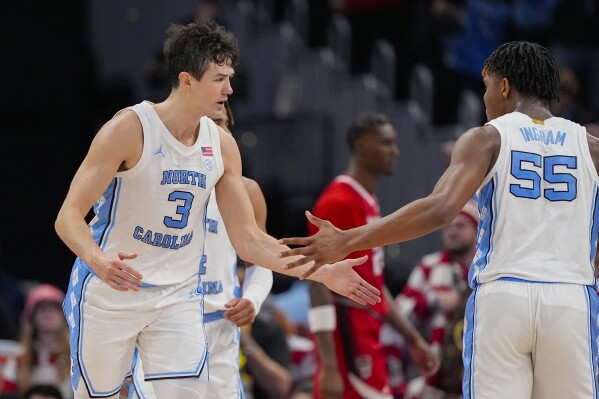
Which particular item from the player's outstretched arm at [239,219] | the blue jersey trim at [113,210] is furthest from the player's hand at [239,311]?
the blue jersey trim at [113,210]

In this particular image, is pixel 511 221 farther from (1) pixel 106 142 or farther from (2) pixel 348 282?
(1) pixel 106 142

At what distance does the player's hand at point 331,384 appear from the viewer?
306 inches

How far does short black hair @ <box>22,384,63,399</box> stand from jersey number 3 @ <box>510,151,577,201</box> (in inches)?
189

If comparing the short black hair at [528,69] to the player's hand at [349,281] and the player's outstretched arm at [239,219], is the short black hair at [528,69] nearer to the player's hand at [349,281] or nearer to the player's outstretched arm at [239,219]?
the player's hand at [349,281]

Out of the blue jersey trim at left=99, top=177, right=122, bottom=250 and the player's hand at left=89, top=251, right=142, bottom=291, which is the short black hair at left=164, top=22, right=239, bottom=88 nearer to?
the blue jersey trim at left=99, top=177, right=122, bottom=250

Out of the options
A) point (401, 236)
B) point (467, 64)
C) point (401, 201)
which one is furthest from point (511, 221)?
point (467, 64)

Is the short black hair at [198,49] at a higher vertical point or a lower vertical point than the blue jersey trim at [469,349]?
higher

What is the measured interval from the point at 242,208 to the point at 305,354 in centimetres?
522

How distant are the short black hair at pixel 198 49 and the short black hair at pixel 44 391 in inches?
142

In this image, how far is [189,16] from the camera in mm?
15828

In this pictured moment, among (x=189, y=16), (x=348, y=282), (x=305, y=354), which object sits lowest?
(x=305, y=354)

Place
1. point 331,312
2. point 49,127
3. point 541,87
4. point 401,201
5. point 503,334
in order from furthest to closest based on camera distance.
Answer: point 49,127
point 401,201
point 331,312
point 541,87
point 503,334

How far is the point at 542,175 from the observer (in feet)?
17.9

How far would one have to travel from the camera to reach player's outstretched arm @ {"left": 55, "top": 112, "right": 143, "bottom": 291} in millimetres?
5395
